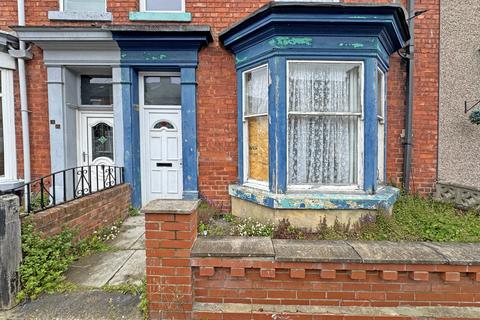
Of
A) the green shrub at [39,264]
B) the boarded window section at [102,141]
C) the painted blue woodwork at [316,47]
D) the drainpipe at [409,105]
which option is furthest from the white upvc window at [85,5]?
the drainpipe at [409,105]

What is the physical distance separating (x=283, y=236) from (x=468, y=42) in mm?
5188

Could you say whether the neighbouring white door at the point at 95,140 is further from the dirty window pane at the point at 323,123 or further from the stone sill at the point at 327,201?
the dirty window pane at the point at 323,123

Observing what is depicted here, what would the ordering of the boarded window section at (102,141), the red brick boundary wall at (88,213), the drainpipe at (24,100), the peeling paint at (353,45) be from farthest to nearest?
the boarded window section at (102,141) → the drainpipe at (24,100) → the peeling paint at (353,45) → the red brick boundary wall at (88,213)

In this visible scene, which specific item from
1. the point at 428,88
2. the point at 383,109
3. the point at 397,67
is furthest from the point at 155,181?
the point at 428,88

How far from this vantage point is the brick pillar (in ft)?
7.07

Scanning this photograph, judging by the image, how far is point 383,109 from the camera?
504 centimetres

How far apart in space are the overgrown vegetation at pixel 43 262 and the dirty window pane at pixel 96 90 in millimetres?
3256

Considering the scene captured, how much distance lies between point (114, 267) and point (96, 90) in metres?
4.00

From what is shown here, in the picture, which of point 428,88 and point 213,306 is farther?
point 428,88

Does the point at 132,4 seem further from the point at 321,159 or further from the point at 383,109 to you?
the point at 383,109

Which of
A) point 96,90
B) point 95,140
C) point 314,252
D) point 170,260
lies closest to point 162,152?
point 95,140

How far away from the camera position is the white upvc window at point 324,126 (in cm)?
433

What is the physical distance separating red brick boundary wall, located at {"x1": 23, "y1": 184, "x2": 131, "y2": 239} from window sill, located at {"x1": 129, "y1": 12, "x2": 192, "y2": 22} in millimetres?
3161

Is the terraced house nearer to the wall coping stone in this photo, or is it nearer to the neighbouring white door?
the neighbouring white door
